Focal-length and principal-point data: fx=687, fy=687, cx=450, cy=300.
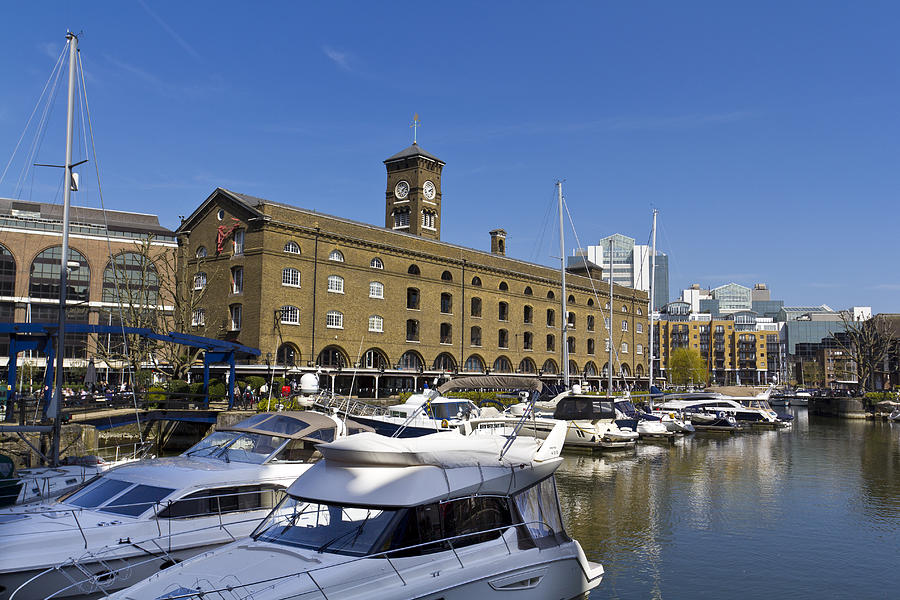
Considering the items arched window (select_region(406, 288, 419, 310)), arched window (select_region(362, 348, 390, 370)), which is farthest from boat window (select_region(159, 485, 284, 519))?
arched window (select_region(406, 288, 419, 310))

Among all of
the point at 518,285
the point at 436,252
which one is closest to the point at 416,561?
the point at 436,252

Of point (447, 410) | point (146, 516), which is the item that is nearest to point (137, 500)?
point (146, 516)

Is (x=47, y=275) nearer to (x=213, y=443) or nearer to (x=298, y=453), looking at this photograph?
(x=213, y=443)

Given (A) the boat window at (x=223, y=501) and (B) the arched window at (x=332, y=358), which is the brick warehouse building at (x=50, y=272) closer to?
(B) the arched window at (x=332, y=358)

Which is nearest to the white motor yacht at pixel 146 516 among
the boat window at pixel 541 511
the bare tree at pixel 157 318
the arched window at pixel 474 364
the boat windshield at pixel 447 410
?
the boat window at pixel 541 511

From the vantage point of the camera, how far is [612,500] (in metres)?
21.6

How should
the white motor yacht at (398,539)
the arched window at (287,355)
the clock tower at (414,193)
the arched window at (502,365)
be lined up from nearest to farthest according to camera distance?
the white motor yacht at (398,539), the arched window at (287,355), the arched window at (502,365), the clock tower at (414,193)

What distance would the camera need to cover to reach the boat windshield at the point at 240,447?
46.4 ft

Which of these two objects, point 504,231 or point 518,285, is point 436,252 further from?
point 504,231

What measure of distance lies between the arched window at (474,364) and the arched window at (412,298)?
24.5ft

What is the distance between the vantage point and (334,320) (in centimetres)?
4859

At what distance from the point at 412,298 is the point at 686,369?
2756 inches

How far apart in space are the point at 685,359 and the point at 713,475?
298 ft

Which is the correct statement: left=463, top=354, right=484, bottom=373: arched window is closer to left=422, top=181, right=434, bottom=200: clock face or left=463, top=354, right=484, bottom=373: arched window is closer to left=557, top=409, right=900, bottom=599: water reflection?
left=422, top=181, right=434, bottom=200: clock face
